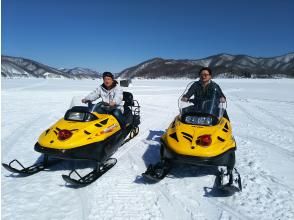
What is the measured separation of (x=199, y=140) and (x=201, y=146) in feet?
0.44

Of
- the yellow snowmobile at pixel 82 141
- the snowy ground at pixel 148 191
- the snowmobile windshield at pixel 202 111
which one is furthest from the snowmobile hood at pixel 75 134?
the snowmobile windshield at pixel 202 111

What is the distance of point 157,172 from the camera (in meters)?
5.28

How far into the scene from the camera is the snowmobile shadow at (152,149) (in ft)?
21.4

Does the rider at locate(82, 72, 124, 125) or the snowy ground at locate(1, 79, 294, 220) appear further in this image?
the rider at locate(82, 72, 124, 125)

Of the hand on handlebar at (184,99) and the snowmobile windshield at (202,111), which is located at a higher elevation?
the hand on handlebar at (184,99)

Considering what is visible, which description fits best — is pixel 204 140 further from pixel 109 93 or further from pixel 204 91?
pixel 109 93

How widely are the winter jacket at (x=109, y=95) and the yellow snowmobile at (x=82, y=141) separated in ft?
2.96

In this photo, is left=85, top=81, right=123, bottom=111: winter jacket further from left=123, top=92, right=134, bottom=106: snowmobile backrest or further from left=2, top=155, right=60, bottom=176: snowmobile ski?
left=2, top=155, right=60, bottom=176: snowmobile ski

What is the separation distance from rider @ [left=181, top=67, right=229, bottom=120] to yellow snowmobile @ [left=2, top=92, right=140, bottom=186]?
2.05 meters

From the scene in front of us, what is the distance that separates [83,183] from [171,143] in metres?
1.67

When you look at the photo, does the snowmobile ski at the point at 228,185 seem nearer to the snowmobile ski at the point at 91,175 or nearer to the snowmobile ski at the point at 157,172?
the snowmobile ski at the point at 157,172

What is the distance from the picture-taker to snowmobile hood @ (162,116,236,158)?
5051 mm

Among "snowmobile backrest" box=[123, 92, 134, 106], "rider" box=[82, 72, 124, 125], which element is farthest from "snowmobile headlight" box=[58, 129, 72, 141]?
"snowmobile backrest" box=[123, 92, 134, 106]

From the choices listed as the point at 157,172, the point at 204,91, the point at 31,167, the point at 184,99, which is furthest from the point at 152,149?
the point at 31,167
